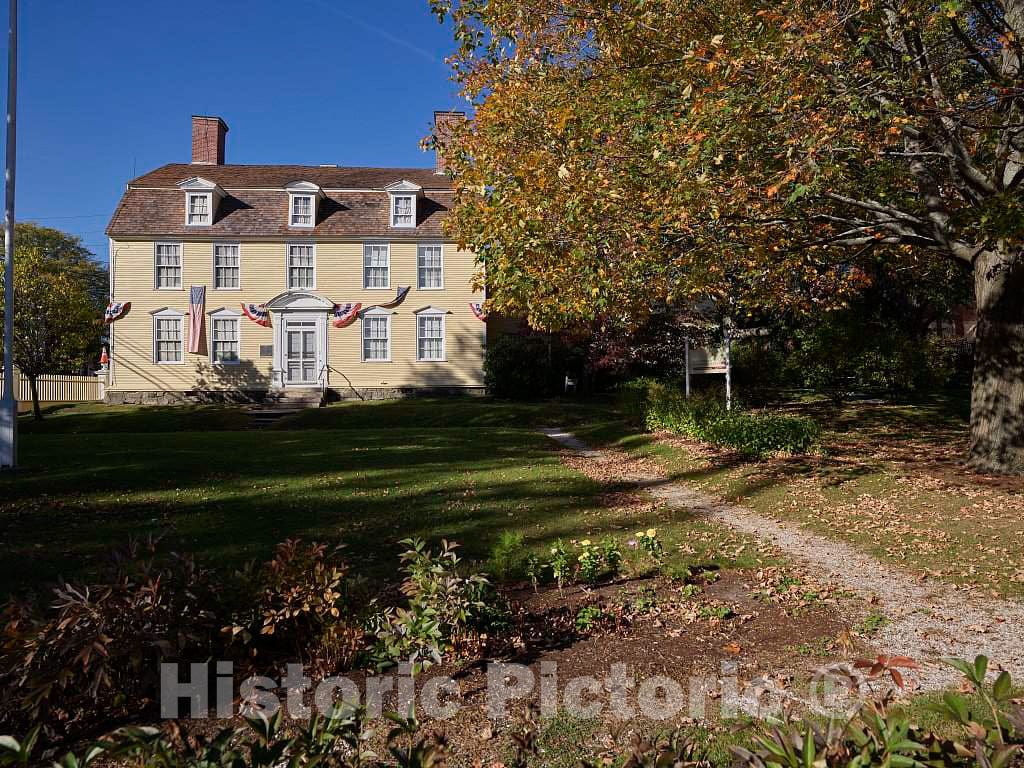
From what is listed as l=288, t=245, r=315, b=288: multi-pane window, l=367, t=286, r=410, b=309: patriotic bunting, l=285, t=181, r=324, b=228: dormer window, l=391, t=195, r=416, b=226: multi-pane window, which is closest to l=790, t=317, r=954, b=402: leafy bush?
l=367, t=286, r=410, b=309: patriotic bunting

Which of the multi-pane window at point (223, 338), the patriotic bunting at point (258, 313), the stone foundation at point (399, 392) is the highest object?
the patriotic bunting at point (258, 313)

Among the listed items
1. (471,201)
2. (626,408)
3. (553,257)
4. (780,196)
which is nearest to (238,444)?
(471,201)

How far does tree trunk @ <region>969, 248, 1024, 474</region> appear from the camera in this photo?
10508 millimetres

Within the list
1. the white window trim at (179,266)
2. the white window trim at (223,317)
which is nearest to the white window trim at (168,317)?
the white window trim at (179,266)

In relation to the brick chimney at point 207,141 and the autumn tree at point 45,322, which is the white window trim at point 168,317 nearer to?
the autumn tree at point 45,322

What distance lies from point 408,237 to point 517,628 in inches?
958

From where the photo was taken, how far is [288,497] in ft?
32.2

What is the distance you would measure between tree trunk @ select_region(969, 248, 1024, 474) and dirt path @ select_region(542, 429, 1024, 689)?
4.46 m

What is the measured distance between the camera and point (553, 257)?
1012 centimetres

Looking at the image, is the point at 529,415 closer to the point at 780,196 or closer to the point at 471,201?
the point at 471,201

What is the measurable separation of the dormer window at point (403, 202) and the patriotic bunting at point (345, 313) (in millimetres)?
3604

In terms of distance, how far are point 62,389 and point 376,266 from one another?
50.6 ft

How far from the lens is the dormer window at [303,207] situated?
27.7 meters

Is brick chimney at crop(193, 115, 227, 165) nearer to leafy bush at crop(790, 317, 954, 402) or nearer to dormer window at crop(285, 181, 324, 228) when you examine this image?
dormer window at crop(285, 181, 324, 228)
